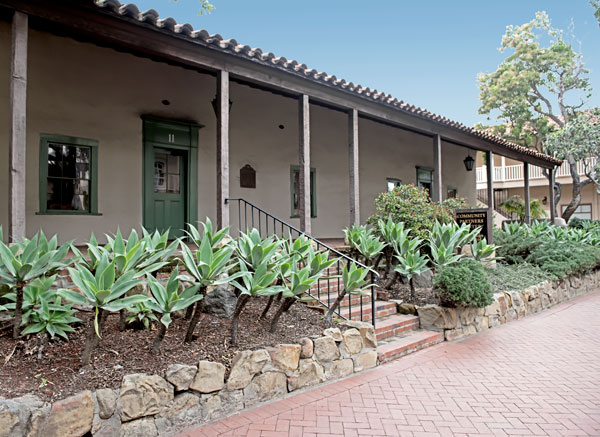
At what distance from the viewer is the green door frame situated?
24.5ft

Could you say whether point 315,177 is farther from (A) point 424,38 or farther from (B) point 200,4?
(A) point 424,38

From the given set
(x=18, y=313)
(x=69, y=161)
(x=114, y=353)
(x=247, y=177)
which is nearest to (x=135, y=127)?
(x=69, y=161)

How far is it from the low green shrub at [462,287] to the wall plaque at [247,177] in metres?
4.46

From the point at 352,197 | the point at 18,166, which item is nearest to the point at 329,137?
the point at 352,197

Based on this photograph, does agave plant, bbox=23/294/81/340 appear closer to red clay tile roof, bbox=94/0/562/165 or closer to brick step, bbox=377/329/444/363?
brick step, bbox=377/329/444/363

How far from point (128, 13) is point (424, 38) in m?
15.0

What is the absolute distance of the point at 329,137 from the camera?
10.7 metres

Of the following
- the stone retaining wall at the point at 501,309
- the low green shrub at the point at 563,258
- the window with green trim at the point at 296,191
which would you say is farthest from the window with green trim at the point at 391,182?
the stone retaining wall at the point at 501,309

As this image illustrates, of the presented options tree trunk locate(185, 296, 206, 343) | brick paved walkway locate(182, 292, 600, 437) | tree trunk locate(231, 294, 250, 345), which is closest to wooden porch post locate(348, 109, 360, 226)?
brick paved walkway locate(182, 292, 600, 437)

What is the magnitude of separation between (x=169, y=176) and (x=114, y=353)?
5006 millimetres

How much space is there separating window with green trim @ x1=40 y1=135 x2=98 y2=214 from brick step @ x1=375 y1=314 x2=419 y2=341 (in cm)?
499

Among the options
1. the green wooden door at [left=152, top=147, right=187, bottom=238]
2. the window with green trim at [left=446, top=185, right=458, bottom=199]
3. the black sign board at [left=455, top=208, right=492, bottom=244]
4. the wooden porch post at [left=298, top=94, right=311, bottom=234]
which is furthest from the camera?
the window with green trim at [left=446, top=185, right=458, bottom=199]

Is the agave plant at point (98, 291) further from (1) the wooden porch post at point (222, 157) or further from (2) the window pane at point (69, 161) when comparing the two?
(2) the window pane at point (69, 161)

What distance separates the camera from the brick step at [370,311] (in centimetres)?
556
